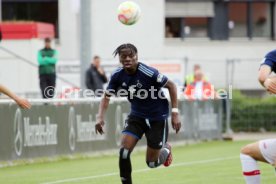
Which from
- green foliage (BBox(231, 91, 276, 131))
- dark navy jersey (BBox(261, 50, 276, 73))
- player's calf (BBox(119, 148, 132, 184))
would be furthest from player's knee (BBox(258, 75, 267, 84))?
green foliage (BBox(231, 91, 276, 131))

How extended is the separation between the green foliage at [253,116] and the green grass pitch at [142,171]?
24.7ft

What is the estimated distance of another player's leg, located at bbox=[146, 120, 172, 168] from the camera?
47.9ft

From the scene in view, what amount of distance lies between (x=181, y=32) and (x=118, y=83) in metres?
31.4

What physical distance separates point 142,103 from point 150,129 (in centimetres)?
39

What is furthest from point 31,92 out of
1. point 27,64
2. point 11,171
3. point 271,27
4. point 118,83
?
point 271,27

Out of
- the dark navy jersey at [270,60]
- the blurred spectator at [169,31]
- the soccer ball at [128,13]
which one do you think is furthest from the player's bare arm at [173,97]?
the blurred spectator at [169,31]

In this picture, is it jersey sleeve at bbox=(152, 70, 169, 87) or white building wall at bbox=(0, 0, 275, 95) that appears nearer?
jersey sleeve at bbox=(152, 70, 169, 87)

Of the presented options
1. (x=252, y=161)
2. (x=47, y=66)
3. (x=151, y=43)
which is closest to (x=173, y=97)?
(x=252, y=161)

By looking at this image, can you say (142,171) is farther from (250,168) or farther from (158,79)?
(250,168)

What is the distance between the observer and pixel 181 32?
4550cm

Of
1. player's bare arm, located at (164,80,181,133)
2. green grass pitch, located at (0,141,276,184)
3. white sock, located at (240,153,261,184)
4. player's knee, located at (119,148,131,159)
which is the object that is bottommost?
green grass pitch, located at (0,141,276,184)

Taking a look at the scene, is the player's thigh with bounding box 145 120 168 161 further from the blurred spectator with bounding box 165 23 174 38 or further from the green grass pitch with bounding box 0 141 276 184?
the blurred spectator with bounding box 165 23 174 38

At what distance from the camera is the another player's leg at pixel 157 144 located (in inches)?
575

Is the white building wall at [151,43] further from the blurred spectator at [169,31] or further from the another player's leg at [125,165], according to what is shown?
the another player's leg at [125,165]
